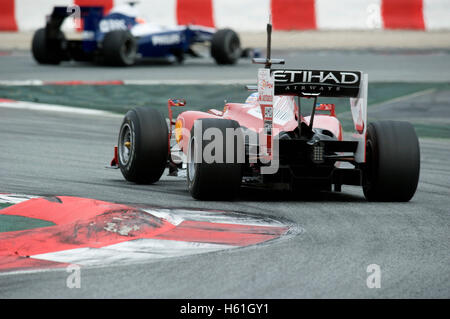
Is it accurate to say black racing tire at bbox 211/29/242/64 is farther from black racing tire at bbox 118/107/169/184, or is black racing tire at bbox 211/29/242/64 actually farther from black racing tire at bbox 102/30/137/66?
black racing tire at bbox 118/107/169/184

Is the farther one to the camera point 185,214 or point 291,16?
point 291,16

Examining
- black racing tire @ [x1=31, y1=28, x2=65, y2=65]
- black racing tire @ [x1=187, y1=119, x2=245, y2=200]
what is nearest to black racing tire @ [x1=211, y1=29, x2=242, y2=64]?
black racing tire @ [x1=31, y1=28, x2=65, y2=65]

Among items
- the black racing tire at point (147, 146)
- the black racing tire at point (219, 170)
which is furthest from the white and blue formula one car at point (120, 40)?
the black racing tire at point (219, 170)

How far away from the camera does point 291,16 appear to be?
25266mm

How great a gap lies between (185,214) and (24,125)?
279 inches

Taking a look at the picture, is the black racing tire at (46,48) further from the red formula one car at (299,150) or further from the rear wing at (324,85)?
the rear wing at (324,85)

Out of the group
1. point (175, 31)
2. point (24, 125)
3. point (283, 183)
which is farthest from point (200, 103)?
point (283, 183)

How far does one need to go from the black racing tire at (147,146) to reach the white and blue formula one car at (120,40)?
11.7 meters

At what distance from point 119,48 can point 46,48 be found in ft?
6.27

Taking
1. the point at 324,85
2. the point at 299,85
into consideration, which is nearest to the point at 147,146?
the point at 299,85

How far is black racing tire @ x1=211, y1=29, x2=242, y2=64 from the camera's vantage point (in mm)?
21969

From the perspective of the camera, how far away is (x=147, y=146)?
29.0 feet

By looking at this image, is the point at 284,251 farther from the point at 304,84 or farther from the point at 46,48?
the point at 46,48
